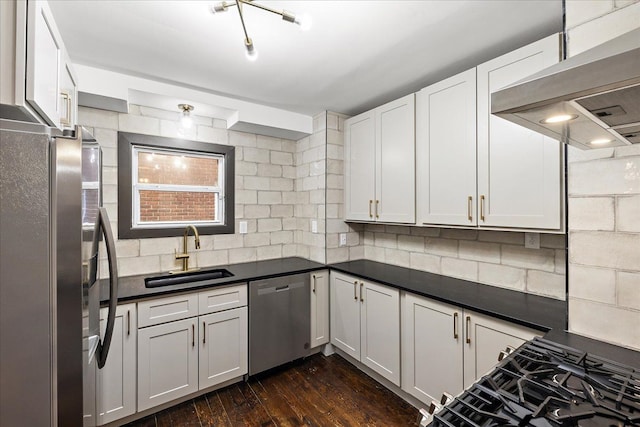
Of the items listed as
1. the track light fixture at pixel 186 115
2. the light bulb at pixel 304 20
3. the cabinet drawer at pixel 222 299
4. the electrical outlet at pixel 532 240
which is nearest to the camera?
the light bulb at pixel 304 20

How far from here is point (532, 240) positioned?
198cm

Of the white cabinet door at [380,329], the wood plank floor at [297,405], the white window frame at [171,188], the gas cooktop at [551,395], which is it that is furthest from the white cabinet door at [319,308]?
the gas cooktop at [551,395]

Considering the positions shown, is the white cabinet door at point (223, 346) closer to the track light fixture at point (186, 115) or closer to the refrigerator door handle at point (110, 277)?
the refrigerator door handle at point (110, 277)

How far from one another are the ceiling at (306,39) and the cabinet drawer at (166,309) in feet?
5.55

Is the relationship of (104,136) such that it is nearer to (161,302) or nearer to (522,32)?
(161,302)

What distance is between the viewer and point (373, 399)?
2246 millimetres

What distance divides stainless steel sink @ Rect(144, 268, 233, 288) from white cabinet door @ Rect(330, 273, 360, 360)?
1.02m

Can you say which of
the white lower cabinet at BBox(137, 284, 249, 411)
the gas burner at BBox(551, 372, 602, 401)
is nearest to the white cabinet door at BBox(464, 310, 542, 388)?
the gas burner at BBox(551, 372, 602, 401)

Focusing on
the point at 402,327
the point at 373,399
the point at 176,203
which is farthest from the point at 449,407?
the point at 176,203

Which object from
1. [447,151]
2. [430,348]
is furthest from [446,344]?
[447,151]

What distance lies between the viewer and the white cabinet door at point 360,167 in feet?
9.15

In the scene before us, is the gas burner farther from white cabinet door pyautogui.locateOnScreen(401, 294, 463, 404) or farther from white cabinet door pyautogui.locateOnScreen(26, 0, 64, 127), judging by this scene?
white cabinet door pyautogui.locateOnScreen(26, 0, 64, 127)

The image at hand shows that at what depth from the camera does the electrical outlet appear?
1.95 meters

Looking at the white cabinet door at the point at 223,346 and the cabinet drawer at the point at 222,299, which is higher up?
the cabinet drawer at the point at 222,299
